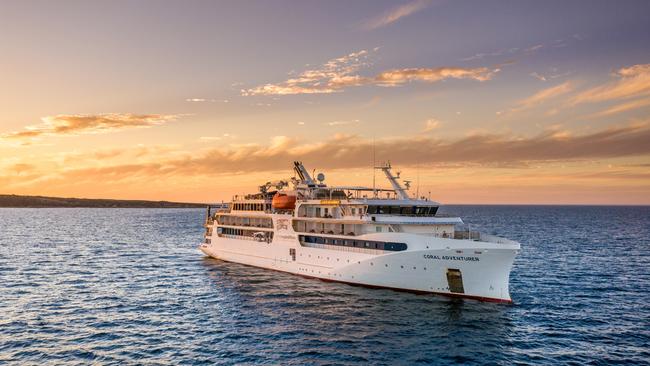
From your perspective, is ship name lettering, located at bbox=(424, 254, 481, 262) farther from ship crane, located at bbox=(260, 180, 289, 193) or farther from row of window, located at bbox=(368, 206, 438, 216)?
ship crane, located at bbox=(260, 180, 289, 193)

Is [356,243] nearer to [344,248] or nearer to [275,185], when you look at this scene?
[344,248]

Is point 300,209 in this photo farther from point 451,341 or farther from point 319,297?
point 451,341

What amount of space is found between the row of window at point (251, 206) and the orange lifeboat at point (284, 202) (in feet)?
6.64

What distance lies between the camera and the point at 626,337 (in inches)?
1174

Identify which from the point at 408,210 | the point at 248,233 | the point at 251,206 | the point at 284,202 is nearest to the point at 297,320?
the point at 408,210

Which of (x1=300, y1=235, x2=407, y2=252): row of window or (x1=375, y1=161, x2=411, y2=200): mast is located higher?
(x1=375, y1=161, x2=411, y2=200): mast

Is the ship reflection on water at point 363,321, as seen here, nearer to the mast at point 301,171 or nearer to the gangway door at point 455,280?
the gangway door at point 455,280

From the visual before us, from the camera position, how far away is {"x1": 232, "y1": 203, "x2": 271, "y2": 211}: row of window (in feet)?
178

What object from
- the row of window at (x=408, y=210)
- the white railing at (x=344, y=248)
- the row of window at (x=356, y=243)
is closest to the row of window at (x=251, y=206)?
the row of window at (x=356, y=243)

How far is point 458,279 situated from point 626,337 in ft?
37.1

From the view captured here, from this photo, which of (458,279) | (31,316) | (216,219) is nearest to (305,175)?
(216,219)

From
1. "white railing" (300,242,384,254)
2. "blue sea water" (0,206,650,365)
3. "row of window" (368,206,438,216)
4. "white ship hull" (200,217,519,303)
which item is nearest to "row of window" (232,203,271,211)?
"blue sea water" (0,206,650,365)

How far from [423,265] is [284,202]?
19.0 m

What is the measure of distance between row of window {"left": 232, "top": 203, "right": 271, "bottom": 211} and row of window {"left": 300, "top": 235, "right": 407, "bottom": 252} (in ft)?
27.5
